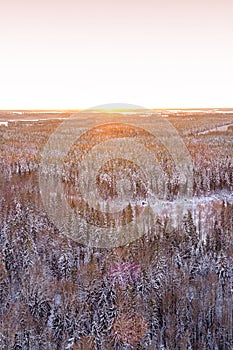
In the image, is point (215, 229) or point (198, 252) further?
point (215, 229)

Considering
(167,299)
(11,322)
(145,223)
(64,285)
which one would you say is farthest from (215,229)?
(11,322)

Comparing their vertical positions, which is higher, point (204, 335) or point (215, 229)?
point (215, 229)

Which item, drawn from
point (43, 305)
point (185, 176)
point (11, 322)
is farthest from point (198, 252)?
point (185, 176)

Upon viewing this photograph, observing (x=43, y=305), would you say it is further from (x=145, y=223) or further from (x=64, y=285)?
(x=145, y=223)

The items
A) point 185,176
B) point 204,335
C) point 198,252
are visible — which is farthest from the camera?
point 185,176

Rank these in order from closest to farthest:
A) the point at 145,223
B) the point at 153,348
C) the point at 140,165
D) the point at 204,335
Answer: the point at 153,348
the point at 204,335
the point at 145,223
the point at 140,165

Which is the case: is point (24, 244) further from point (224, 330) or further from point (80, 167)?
point (80, 167)
